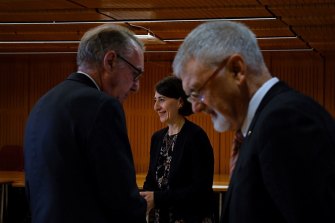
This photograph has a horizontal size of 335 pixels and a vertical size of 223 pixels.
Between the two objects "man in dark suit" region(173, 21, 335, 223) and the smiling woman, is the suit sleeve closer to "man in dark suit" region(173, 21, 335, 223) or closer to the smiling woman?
"man in dark suit" region(173, 21, 335, 223)

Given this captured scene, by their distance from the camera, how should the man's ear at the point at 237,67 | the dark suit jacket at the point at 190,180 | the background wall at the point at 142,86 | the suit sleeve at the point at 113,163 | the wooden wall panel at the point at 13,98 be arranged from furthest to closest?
1. the wooden wall panel at the point at 13,98
2. the background wall at the point at 142,86
3. the dark suit jacket at the point at 190,180
4. the suit sleeve at the point at 113,163
5. the man's ear at the point at 237,67

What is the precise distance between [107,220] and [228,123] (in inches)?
29.6

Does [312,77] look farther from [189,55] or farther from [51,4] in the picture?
[189,55]

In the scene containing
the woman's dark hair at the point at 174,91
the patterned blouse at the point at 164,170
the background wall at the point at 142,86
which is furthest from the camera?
the background wall at the point at 142,86

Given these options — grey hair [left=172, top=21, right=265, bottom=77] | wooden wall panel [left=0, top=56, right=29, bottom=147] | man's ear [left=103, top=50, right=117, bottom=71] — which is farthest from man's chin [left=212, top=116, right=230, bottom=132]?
wooden wall panel [left=0, top=56, right=29, bottom=147]

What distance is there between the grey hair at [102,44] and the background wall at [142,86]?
27.6 feet

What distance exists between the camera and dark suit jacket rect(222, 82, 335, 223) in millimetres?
1587

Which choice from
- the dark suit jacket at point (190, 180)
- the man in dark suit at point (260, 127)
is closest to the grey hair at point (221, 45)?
the man in dark suit at point (260, 127)

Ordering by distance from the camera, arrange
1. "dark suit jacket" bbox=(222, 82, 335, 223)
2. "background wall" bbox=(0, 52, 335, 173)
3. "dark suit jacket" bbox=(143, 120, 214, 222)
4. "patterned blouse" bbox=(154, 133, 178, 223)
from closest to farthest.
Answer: "dark suit jacket" bbox=(222, 82, 335, 223) → "dark suit jacket" bbox=(143, 120, 214, 222) → "patterned blouse" bbox=(154, 133, 178, 223) → "background wall" bbox=(0, 52, 335, 173)

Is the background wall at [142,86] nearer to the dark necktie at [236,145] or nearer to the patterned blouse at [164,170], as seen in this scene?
the patterned blouse at [164,170]

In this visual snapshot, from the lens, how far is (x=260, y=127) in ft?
5.49

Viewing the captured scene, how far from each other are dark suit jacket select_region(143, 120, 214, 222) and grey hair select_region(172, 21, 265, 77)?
2.12 meters

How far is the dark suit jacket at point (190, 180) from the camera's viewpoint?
154 inches

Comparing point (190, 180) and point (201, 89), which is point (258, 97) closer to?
point (201, 89)
